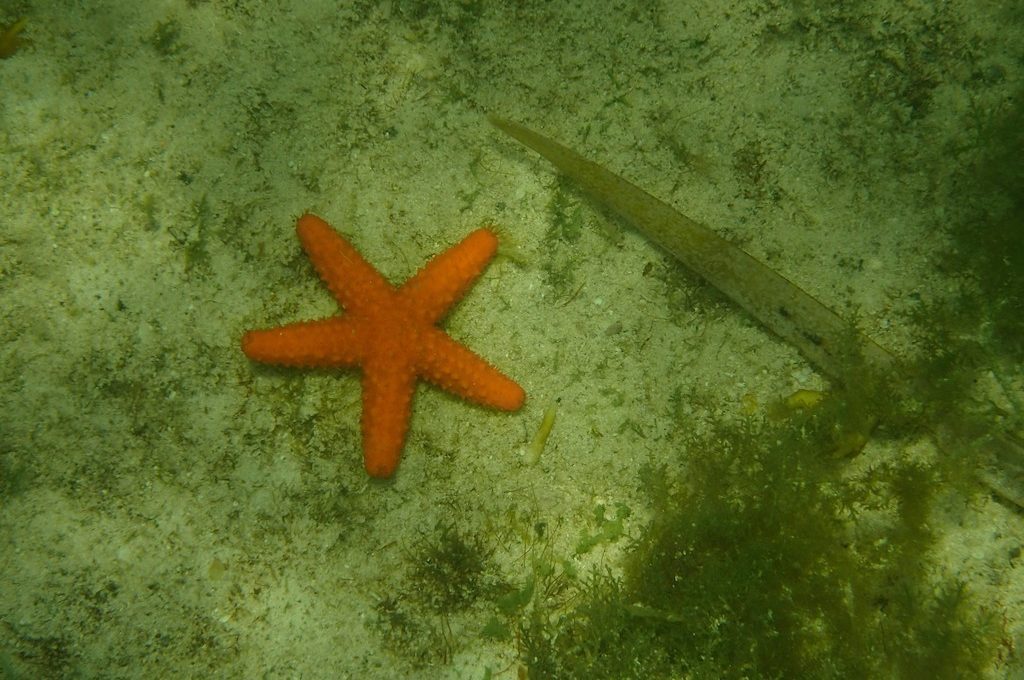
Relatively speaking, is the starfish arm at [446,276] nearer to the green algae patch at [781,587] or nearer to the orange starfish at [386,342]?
the orange starfish at [386,342]

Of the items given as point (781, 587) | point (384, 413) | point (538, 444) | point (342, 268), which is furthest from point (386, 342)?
point (781, 587)

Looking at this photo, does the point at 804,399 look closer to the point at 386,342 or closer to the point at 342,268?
the point at 386,342

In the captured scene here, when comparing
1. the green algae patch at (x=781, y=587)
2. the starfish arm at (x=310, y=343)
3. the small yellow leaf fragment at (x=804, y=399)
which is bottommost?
the green algae patch at (x=781, y=587)

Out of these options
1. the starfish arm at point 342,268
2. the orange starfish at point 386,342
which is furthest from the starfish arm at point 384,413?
the starfish arm at point 342,268

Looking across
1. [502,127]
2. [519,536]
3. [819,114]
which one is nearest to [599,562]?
[519,536]

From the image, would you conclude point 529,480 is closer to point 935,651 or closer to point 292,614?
point 292,614

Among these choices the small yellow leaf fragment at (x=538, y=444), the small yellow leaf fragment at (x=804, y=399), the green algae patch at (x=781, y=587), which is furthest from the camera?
the small yellow leaf fragment at (x=538, y=444)

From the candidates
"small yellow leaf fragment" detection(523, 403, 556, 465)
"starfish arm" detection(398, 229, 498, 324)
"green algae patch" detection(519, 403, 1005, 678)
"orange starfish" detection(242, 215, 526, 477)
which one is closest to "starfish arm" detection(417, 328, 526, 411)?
"orange starfish" detection(242, 215, 526, 477)
